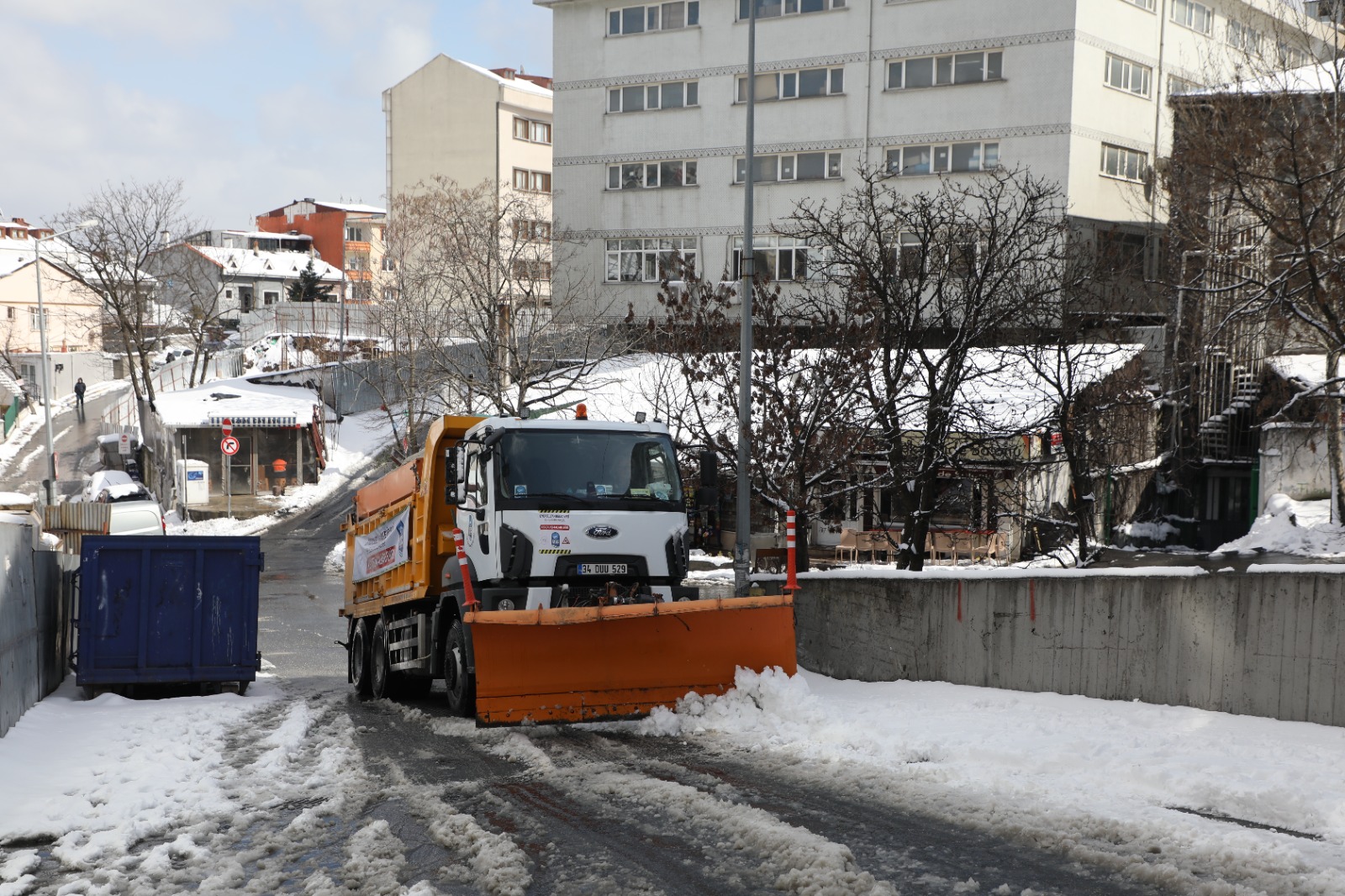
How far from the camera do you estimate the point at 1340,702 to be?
9.14 meters

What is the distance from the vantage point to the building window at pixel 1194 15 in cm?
4756

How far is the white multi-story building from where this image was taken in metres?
44.1

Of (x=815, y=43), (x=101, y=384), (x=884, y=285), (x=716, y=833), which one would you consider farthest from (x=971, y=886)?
(x=101, y=384)

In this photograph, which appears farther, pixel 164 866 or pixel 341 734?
pixel 341 734

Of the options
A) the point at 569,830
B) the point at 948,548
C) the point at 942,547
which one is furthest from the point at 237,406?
the point at 569,830

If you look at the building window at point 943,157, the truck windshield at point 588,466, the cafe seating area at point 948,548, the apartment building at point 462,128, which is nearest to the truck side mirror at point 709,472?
the truck windshield at point 588,466

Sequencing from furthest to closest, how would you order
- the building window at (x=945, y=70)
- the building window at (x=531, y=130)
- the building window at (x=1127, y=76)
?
the building window at (x=531, y=130) → the building window at (x=1127, y=76) → the building window at (x=945, y=70)

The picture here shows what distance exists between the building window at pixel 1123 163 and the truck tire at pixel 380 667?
119 ft

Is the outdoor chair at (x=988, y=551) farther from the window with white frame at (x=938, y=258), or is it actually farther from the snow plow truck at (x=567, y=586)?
the snow plow truck at (x=567, y=586)

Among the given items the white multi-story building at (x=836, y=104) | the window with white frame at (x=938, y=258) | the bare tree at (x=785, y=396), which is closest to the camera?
the bare tree at (x=785, y=396)

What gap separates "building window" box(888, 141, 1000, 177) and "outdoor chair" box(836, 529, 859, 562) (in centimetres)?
1626

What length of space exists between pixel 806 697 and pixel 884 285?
1030cm

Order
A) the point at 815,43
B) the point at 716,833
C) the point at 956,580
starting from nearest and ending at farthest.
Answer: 1. the point at 716,833
2. the point at 956,580
3. the point at 815,43

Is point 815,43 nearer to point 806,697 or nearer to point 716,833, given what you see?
point 806,697
